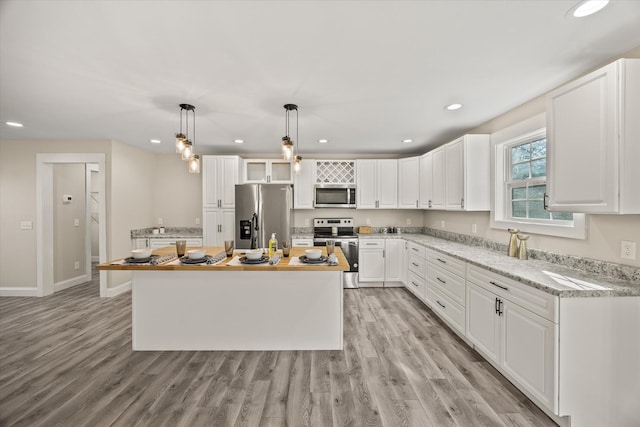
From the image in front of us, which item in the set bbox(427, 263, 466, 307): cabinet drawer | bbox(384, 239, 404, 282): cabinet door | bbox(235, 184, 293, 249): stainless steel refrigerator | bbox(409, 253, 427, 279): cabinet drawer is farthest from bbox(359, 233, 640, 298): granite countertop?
bbox(235, 184, 293, 249): stainless steel refrigerator

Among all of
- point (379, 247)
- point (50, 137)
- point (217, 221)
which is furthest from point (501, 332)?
point (50, 137)

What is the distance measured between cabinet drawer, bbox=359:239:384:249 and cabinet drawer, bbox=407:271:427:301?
2.21 feet

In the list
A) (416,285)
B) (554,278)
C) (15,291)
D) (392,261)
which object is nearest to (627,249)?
(554,278)

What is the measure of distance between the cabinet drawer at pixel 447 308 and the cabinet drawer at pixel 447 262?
0.34 m

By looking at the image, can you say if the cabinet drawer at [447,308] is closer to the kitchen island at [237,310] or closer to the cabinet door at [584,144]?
the kitchen island at [237,310]

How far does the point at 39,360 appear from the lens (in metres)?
2.53

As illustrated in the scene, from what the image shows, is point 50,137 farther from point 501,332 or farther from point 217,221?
point 501,332

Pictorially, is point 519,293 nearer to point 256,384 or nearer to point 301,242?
point 256,384

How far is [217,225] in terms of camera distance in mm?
4777

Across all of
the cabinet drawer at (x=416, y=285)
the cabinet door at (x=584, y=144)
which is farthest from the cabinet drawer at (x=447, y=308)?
the cabinet door at (x=584, y=144)

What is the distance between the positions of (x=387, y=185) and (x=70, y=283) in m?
5.94

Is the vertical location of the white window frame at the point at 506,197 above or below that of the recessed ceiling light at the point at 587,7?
below

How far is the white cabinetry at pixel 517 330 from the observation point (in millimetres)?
1737

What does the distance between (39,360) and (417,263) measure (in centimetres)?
439
